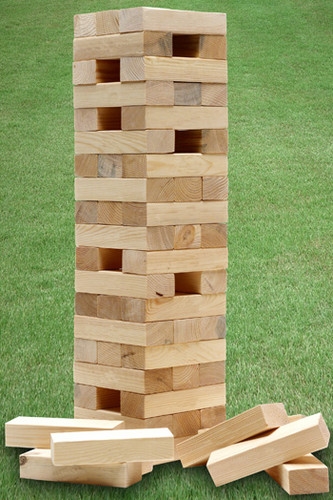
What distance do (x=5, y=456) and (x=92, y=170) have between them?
4.69 ft

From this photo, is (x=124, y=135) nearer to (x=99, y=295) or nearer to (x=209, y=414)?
(x=99, y=295)

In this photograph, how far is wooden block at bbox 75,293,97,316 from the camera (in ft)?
11.8

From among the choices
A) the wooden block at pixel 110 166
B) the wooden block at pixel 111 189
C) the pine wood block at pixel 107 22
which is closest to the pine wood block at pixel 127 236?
the wooden block at pixel 111 189

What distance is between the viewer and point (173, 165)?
3418mm

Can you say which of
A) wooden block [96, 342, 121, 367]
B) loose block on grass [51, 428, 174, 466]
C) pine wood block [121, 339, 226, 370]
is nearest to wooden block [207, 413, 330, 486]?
loose block on grass [51, 428, 174, 466]

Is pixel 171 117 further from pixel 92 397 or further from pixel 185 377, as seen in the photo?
pixel 92 397

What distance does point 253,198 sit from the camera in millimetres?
8992

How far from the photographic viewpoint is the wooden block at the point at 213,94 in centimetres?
348

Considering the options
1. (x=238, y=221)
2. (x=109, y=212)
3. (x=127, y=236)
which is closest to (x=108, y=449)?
(x=127, y=236)

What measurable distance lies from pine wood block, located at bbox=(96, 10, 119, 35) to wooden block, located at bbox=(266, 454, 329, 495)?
211cm

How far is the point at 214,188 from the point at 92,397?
119 cm

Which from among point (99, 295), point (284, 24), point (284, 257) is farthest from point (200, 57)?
point (284, 24)

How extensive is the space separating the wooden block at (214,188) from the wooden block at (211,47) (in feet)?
1.91

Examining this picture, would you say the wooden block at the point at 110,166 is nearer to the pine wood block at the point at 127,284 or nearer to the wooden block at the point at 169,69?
the wooden block at the point at 169,69
